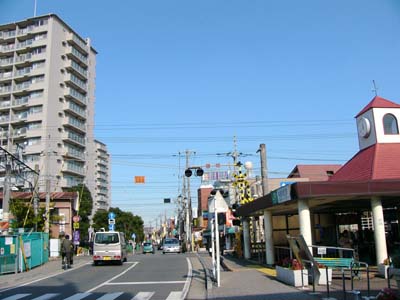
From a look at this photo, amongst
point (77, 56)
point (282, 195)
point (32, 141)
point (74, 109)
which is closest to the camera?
point (282, 195)

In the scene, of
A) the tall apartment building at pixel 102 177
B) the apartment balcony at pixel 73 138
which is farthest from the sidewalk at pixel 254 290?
the tall apartment building at pixel 102 177

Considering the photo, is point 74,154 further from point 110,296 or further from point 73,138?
point 110,296

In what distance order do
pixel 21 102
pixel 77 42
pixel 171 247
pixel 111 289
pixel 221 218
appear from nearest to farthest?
pixel 111 289, pixel 221 218, pixel 171 247, pixel 21 102, pixel 77 42

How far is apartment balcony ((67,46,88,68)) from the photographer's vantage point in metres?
80.8

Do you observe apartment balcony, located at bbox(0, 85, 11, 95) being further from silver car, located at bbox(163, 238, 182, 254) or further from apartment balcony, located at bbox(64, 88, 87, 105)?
silver car, located at bbox(163, 238, 182, 254)

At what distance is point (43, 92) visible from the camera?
249 feet

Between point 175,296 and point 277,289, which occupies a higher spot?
point 277,289

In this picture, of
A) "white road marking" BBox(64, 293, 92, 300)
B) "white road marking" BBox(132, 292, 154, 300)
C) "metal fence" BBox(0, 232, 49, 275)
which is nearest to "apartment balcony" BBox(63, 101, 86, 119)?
"metal fence" BBox(0, 232, 49, 275)

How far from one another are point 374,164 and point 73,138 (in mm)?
69227

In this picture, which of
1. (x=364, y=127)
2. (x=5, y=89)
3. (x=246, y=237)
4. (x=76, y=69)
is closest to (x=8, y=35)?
(x=5, y=89)

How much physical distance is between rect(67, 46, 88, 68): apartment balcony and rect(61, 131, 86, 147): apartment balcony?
13.4m

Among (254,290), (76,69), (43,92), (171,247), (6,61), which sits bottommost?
(254,290)

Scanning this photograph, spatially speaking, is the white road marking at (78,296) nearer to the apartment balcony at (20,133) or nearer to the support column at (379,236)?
the support column at (379,236)

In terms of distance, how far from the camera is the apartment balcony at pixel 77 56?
80.8 meters
